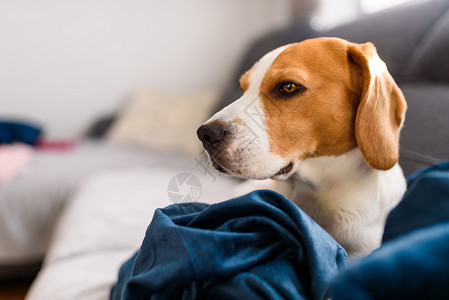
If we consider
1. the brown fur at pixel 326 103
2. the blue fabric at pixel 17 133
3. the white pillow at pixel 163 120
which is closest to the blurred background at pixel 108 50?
the white pillow at pixel 163 120

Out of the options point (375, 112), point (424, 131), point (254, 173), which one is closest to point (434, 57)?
point (424, 131)

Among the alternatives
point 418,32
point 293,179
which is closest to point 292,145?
point 293,179

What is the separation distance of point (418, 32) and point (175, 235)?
27.2 inches

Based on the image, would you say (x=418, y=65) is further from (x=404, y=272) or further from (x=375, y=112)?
(x=404, y=272)

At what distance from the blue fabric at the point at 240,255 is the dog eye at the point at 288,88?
180 mm

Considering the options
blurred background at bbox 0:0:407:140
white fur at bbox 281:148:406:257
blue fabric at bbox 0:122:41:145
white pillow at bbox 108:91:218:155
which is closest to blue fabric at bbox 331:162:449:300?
white fur at bbox 281:148:406:257

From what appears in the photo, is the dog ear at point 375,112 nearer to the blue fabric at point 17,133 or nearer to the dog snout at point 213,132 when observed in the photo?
the dog snout at point 213,132

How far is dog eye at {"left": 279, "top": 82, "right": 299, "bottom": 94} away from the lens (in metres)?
0.51

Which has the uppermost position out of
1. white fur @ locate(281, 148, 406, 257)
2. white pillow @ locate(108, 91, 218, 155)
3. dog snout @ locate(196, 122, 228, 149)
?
dog snout @ locate(196, 122, 228, 149)

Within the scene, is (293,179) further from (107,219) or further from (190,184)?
(107,219)

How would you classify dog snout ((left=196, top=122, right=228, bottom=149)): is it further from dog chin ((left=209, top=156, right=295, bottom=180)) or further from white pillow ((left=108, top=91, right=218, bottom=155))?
white pillow ((left=108, top=91, right=218, bottom=155))

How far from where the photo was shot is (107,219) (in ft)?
3.24

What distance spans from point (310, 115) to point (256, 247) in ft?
0.74

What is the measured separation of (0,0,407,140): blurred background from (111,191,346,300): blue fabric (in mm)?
2478
